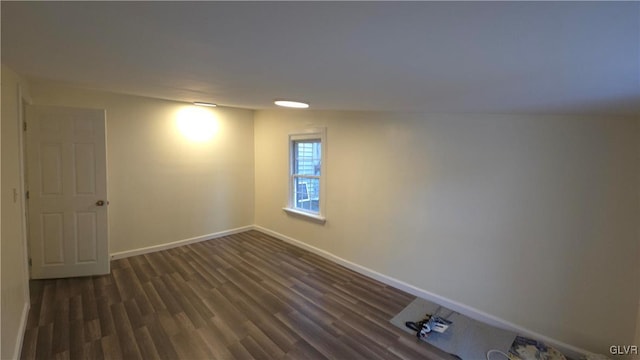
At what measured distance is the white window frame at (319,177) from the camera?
13.8 feet

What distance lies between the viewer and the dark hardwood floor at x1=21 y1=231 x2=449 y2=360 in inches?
92.7

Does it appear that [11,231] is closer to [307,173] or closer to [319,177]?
[319,177]

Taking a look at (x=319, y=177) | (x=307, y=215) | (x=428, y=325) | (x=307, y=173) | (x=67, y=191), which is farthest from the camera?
(x=307, y=173)

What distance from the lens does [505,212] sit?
266 centimetres

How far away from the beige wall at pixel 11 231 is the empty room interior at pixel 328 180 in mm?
37

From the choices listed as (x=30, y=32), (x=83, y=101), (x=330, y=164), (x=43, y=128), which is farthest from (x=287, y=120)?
(x=30, y=32)

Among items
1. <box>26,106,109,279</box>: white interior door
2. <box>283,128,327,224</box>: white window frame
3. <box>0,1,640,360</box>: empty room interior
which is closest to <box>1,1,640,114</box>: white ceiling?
<box>0,1,640,360</box>: empty room interior

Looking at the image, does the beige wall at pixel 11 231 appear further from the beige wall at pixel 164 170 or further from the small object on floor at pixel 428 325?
the small object on floor at pixel 428 325

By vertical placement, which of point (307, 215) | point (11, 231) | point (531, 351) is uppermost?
point (11, 231)

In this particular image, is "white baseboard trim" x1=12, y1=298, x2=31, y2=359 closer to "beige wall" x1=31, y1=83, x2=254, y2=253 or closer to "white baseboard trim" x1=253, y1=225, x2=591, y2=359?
"beige wall" x1=31, y1=83, x2=254, y2=253

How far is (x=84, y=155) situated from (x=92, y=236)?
39.2 inches

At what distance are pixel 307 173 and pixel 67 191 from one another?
3060mm

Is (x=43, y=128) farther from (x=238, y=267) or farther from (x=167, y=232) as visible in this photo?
(x=238, y=267)

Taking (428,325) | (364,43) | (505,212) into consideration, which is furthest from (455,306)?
(364,43)
